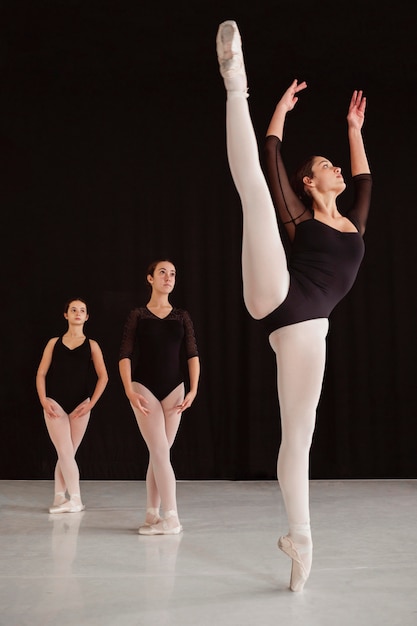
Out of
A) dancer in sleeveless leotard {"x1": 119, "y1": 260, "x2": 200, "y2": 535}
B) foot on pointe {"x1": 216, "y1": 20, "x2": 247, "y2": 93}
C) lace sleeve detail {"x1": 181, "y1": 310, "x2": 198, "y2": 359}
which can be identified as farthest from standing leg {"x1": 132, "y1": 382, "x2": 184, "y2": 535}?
foot on pointe {"x1": 216, "y1": 20, "x2": 247, "y2": 93}

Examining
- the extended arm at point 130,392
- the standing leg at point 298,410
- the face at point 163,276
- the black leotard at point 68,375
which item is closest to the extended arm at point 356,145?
the standing leg at point 298,410

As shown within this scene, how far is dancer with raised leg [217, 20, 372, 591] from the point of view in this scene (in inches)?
101

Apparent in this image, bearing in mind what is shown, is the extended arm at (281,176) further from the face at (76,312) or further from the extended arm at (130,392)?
the face at (76,312)

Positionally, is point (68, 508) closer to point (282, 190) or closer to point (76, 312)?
point (76, 312)

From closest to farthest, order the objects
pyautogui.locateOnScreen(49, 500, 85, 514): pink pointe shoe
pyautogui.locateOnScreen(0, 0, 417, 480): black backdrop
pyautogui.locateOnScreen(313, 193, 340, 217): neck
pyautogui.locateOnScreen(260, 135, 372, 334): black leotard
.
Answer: pyautogui.locateOnScreen(260, 135, 372, 334): black leotard, pyautogui.locateOnScreen(313, 193, 340, 217): neck, pyautogui.locateOnScreen(49, 500, 85, 514): pink pointe shoe, pyautogui.locateOnScreen(0, 0, 417, 480): black backdrop

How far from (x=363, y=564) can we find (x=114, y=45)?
484 centimetres

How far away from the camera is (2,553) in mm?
3420

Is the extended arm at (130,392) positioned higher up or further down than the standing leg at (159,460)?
higher up

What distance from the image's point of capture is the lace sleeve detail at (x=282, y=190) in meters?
2.76

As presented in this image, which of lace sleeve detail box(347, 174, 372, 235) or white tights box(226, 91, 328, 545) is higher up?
lace sleeve detail box(347, 174, 372, 235)

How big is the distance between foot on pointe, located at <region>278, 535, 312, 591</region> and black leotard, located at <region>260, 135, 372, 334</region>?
78 centimetres

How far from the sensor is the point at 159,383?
13.1 ft

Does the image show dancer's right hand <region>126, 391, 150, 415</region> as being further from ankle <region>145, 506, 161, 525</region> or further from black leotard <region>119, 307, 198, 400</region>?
ankle <region>145, 506, 161, 525</region>

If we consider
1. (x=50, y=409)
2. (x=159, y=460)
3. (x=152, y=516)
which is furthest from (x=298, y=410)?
(x=50, y=409)
